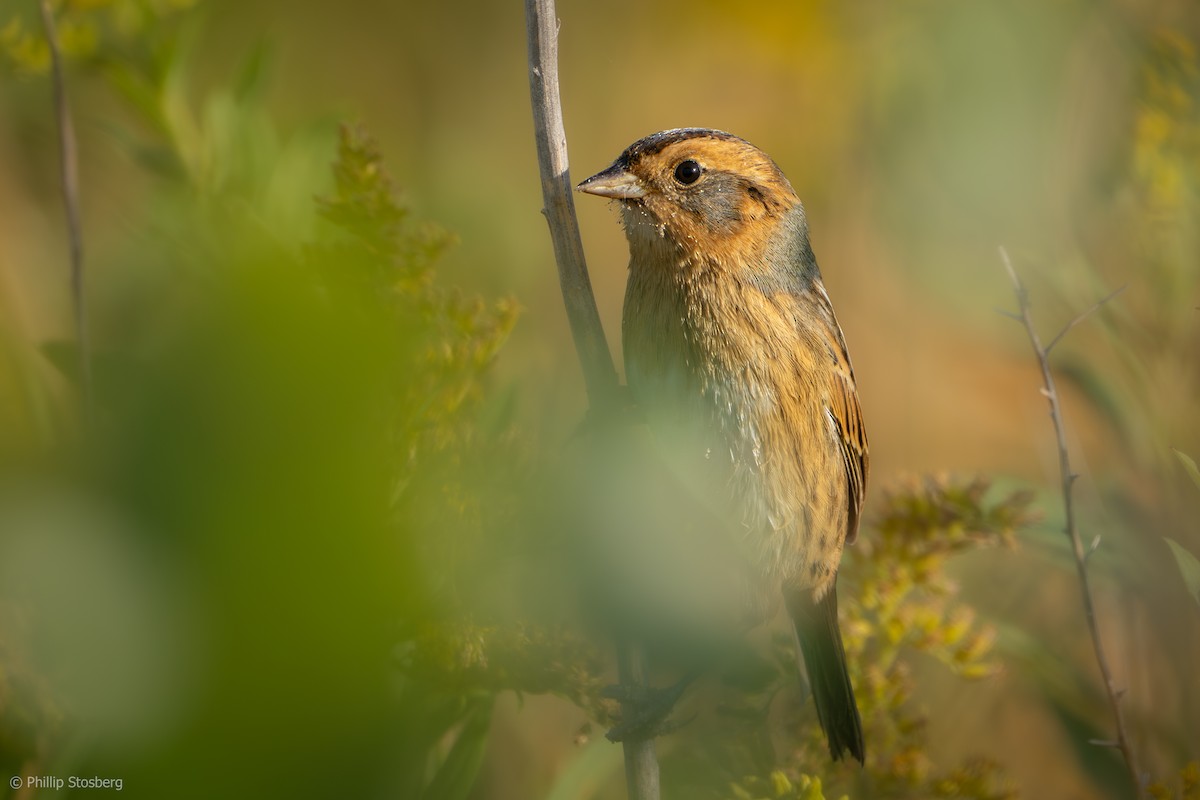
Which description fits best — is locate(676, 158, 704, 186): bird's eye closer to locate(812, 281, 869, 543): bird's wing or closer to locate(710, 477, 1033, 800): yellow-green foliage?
locate(812, 281, 869, 543): bird's wing

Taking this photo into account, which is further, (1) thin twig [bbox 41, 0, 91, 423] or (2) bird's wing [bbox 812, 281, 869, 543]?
(2) bird's wing [bbox 812, 281, 869, 543]

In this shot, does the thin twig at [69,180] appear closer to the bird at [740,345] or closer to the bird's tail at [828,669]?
the bird at [740,345]

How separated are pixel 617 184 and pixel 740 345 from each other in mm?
494

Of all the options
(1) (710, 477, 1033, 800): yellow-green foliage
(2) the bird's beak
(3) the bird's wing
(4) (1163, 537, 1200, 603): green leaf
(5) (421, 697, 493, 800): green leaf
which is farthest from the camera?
(3) the bird's wing

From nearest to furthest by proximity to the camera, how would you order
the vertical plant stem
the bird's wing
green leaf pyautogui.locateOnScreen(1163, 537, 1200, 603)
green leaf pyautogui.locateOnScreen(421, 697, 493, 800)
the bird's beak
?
green leaf pyautogui.locateOnScreen(1163, 537, 1200, 603), green leaf pyautogui.locateOnScreen(421, 697, 493, 800), the vertical plant stem, the bird's beak, the bird's wing

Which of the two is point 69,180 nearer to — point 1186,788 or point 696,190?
point 696,190

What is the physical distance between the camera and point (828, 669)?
2.76m

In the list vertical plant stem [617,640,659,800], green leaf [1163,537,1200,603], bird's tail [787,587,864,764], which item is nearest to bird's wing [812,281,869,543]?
bird's tail [787,587,864,764]

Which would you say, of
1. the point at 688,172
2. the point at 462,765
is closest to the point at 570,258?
the point at 688,172

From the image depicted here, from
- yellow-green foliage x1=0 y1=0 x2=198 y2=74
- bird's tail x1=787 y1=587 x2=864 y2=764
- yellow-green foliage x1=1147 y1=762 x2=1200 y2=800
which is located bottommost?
bird's tail x1=787 y1=587 x2=864 y2=764

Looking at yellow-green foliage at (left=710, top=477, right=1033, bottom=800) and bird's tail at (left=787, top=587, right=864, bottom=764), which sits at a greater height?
yellow-green foliage at (left=710, top=477, right=1033, bottom=800)

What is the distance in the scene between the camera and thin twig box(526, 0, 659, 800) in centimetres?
185

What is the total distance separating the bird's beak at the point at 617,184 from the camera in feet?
8.18

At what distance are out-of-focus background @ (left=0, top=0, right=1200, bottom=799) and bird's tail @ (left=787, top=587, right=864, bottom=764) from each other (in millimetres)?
369
